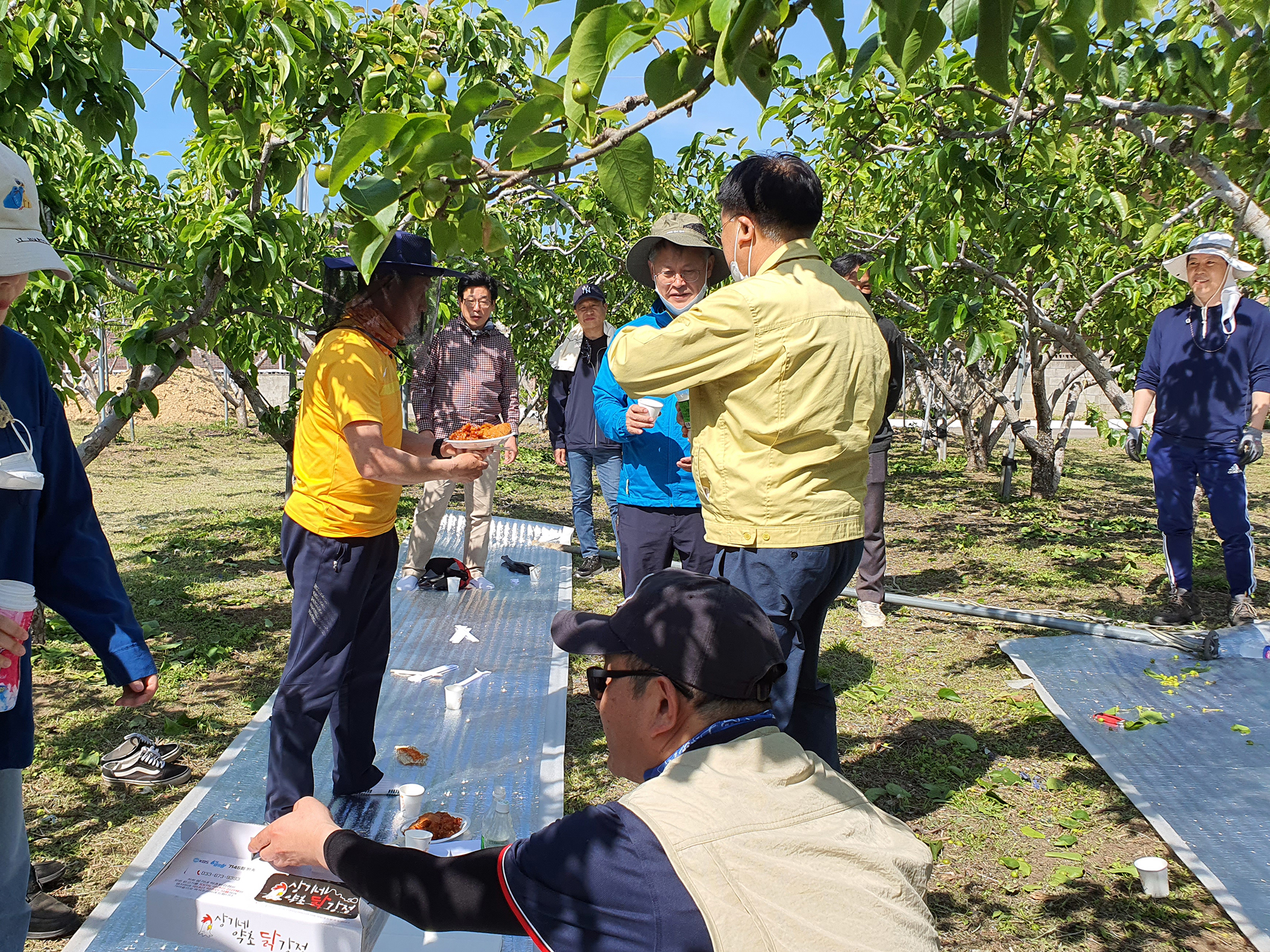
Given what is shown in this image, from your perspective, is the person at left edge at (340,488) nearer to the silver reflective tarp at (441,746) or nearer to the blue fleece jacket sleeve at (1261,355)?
the silver reflective tarp at (441,746)

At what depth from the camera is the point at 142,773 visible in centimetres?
330

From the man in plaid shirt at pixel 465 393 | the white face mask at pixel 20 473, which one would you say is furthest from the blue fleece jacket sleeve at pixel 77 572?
the man in plaid shirt at pixel 465 393

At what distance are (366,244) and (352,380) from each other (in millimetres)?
1126

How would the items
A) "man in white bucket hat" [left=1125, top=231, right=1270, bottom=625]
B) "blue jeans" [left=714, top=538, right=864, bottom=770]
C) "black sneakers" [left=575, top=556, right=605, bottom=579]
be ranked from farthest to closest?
"black sneakers" [left=575, top=556, right=605, bottom=579]
"man in white bucket hat" [left=1125, top=231, right=1270, bottom=625]
"blue jeans" [left=714, top=538, right=864, bottom=770]

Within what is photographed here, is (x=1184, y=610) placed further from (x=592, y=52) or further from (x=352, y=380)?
(x=592, y=52)

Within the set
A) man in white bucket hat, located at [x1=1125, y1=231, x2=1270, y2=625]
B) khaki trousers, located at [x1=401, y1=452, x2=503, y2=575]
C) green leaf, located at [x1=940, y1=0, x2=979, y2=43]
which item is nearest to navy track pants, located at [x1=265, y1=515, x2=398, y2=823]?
green leaf, located at [x1=940, y1=0, x2=979, y2=43]

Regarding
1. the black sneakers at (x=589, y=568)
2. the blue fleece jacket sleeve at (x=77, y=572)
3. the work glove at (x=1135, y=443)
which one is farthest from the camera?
the black sneakers at (x=589, y=568)

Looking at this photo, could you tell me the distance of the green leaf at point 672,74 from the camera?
4.69 feet

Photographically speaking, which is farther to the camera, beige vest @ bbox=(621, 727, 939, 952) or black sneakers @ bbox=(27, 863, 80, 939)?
black sneakers @ bbox=(27, 863, 80, 939)

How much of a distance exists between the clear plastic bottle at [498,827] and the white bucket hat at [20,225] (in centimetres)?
183

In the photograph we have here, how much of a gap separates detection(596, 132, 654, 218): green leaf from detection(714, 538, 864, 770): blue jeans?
0.99m

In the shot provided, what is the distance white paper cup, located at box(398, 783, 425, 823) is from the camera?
2920mm

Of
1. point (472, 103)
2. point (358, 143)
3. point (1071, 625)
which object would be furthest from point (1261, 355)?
point (358, 143)

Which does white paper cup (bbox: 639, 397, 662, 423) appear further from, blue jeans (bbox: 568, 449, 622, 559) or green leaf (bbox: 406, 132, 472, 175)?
blue jeans (bbox: 568, 449, 622, 559)
